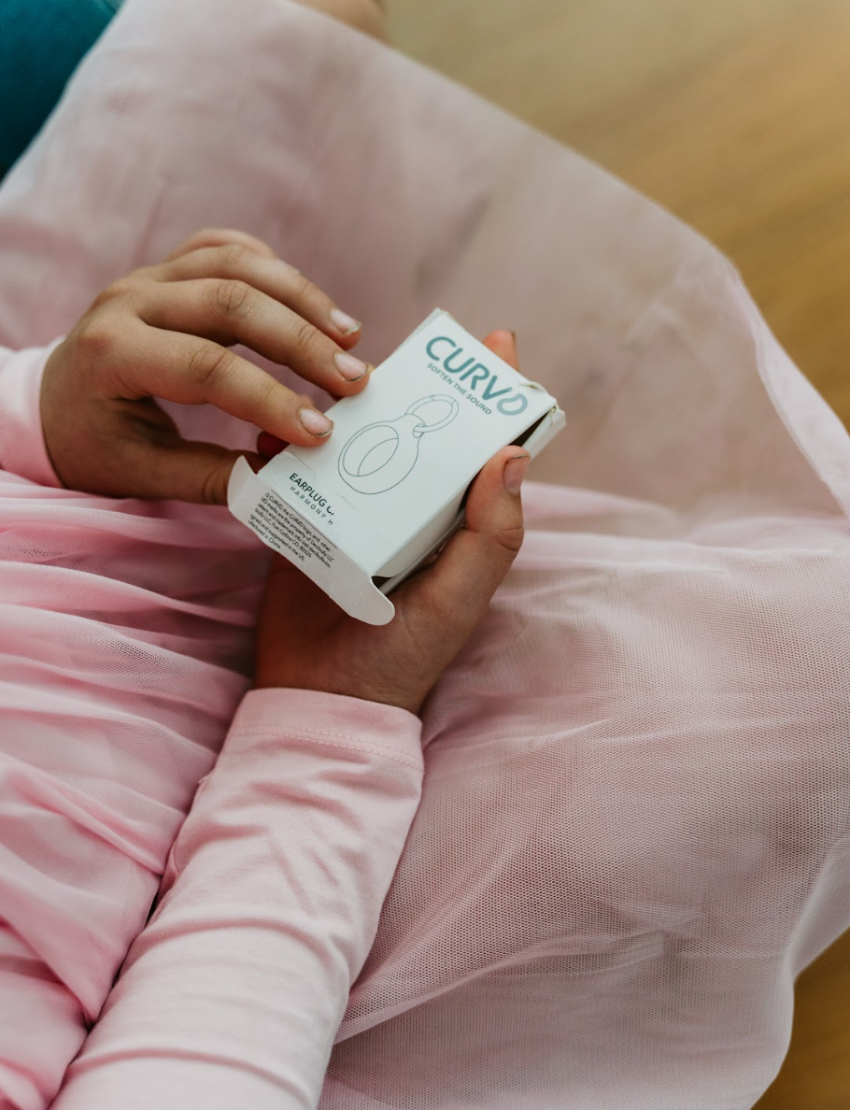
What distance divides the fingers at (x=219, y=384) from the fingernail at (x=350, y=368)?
2 cm

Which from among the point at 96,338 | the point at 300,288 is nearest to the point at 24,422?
the point at 96,338

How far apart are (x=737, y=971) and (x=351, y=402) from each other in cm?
36

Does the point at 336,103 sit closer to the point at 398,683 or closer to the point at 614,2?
the point at 398,683

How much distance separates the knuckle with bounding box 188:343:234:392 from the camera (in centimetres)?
45

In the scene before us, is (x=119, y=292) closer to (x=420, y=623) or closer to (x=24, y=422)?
(x=24, y=422)

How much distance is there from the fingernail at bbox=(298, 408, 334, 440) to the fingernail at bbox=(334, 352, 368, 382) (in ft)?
0.09

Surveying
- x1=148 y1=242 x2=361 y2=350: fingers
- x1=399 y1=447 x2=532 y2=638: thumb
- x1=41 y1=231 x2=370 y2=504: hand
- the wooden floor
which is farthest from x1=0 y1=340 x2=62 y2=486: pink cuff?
the wooden floor

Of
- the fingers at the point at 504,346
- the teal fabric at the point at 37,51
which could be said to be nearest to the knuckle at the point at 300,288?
the fingers at the point at 504,346

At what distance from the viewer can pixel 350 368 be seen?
17.7 inches

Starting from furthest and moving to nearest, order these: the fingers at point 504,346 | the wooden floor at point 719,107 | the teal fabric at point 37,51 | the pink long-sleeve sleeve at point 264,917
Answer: the wooden floor at point 719,107 < the teal fabric at point 37,51 < the fingers at point 504,346 < the pink long-sleeve sleeve at point 264,917

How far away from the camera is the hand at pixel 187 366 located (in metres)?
0.45

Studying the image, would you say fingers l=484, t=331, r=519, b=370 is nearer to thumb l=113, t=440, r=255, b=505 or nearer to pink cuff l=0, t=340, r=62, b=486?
thumb l=113, t=440, r=255, b=505

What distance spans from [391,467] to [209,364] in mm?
108

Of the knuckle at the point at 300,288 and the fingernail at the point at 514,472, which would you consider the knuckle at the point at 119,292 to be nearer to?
the knuckle at the point at 300,288
